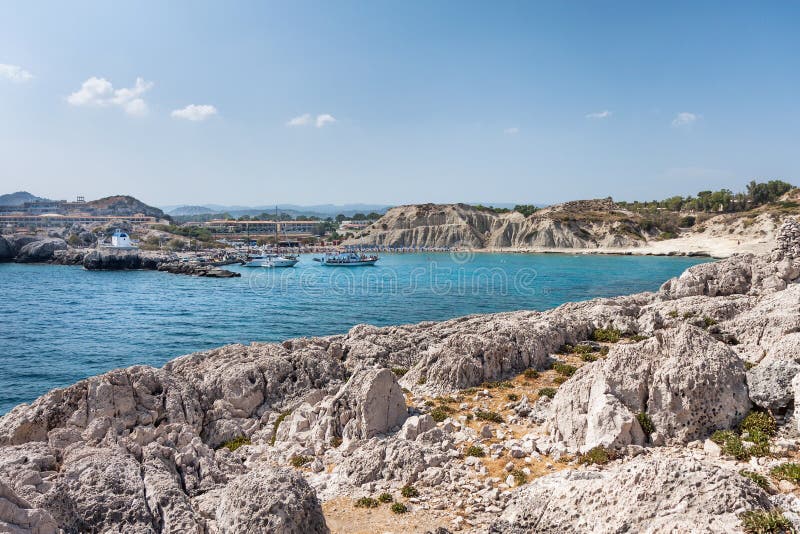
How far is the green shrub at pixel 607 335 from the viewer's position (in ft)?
90.2

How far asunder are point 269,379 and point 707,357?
17127 mm

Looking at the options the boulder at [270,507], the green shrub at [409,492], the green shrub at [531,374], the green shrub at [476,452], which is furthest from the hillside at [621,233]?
the boulder at [270,507]

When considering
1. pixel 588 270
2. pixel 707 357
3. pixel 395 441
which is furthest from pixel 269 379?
pixel 588 270

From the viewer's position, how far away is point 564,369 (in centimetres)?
2272

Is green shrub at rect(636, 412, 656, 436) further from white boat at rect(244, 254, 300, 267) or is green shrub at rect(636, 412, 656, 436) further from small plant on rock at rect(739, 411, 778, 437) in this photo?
white boat at rect(244, 254, 300, 267)

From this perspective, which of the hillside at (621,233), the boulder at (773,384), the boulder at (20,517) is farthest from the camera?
the hillside at (621,233)

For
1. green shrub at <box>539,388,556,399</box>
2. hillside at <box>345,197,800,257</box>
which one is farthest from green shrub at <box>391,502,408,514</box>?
hillside at <box>345,197,800,257</box>

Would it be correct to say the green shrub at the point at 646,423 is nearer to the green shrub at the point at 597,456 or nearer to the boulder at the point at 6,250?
the green shrub at the point at 597,456

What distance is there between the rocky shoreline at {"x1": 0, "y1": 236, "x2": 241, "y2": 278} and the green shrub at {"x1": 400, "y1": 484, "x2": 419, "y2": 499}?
345 feet

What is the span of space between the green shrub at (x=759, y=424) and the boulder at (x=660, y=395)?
0.24 metres

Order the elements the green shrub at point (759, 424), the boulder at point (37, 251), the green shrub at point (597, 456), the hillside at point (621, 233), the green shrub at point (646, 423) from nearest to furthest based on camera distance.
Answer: the green shrub at point (759, 424) < the green shrub at point (597, 456) < the green shrub at point (646, 423) < the hillside at point (621, 233) < the boulder at point (37, 251)

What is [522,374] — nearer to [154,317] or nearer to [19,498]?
[19,498]

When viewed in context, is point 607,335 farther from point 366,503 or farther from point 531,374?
point 366,503

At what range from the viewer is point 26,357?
136ft
